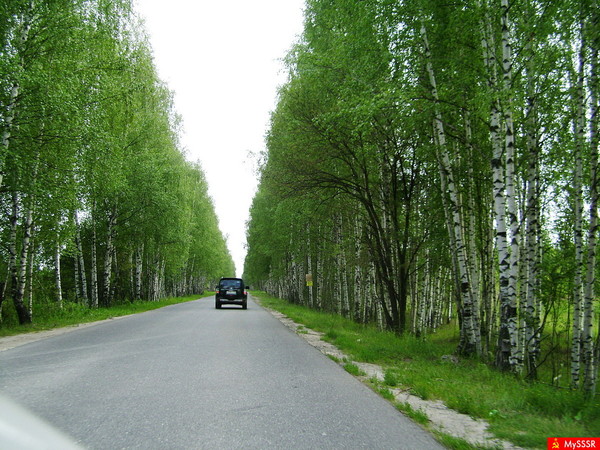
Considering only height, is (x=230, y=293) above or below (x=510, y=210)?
below

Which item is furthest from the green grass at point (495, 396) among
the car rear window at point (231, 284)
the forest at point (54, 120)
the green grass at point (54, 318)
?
the car rear window at point (231, 284)

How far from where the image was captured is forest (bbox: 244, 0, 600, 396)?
7.45 m

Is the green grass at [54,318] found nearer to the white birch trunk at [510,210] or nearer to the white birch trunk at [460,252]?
the white birch trunk at [460,252]

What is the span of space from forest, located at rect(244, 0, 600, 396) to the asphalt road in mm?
4223

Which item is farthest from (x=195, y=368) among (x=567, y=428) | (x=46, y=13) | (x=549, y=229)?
(x=549, y=229)

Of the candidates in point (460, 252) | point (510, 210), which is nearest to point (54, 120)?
point (460, 252)

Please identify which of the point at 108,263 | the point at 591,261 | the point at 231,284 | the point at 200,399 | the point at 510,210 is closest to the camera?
the point at 200,399

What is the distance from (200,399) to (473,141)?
9389mm

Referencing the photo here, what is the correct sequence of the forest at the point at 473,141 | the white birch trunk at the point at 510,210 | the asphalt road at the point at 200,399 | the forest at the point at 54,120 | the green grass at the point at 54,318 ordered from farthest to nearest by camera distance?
the green grass at the point at 54,318 < the forest at the point at 54,120 < the forest at the point at 473,141 < the white birch trunk at the point at 510,210 < the asphalt road at the point at 200,399

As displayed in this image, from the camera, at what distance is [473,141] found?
1086 cm

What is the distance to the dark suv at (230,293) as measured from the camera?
85.5ft

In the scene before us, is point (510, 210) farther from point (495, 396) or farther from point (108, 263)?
point (108, 263)

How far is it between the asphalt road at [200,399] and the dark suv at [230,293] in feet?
56.6

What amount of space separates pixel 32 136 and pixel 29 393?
34.0 feet
